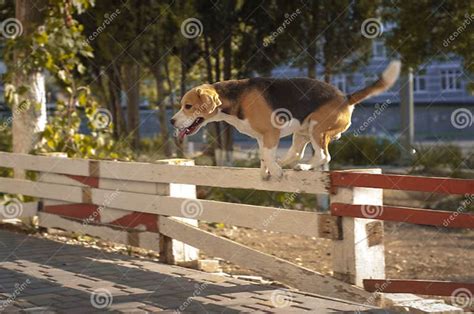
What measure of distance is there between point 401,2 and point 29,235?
782cm

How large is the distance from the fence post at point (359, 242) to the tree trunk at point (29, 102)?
724 cm

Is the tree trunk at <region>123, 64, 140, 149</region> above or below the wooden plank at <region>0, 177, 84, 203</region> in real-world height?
above

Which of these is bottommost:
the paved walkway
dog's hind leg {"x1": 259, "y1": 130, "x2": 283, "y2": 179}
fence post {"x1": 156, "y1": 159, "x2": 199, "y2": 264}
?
the paved walkway

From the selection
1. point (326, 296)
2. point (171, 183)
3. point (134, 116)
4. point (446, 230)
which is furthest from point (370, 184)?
point (134, 116)

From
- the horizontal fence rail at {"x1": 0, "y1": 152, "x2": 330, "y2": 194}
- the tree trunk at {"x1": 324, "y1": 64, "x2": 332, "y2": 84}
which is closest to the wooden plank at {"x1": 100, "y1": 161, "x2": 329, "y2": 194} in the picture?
the horizontal fence rail at {"x1": 0, "y1": 152, "x2": 330, "y2": 194}

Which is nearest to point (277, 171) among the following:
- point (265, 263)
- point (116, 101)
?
point (265, 263)

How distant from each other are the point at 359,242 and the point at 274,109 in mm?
1455

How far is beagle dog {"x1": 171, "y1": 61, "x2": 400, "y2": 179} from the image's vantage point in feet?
25.3

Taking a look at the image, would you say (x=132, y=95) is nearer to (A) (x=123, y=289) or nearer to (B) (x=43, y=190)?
(B) (x=43, y=190)

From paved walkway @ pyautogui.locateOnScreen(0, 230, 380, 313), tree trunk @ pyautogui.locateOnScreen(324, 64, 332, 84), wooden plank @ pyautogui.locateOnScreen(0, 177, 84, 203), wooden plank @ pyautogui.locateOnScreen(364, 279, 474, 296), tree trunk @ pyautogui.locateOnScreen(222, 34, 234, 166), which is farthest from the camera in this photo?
tree trunk @ pyautogui.locateOnScreen(222, 34, 234, 166)

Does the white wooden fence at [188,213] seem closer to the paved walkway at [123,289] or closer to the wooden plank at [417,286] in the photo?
the wooden plank at [417,286]

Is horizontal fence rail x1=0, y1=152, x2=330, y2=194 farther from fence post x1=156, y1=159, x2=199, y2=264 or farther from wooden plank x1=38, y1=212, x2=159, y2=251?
wooden plank x1=38, y1=212, x2=159, y2=251

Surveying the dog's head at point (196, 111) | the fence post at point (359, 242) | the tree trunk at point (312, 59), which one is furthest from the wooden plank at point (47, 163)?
the tree trunk at point (312, 59)

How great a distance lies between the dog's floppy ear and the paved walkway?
174cm
